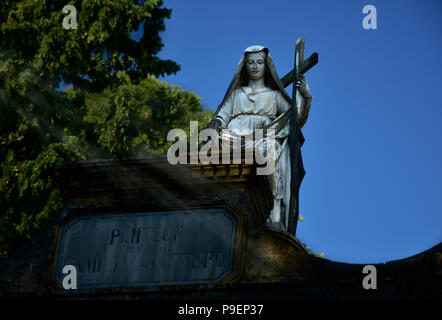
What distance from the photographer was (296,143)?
38.0ft

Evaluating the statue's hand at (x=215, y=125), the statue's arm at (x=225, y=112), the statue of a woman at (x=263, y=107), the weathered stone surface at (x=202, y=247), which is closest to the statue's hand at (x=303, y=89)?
the statue of a woman at (x=263, y=107)

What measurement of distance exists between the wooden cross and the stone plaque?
3.36 meters

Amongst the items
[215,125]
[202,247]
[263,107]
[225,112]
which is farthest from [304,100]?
[202,247]

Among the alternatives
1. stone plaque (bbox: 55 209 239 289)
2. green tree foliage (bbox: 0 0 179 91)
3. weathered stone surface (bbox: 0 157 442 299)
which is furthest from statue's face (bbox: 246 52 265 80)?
green tree foliage (bbox: 0 0 179 91)

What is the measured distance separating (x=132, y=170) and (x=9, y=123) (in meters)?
9.39

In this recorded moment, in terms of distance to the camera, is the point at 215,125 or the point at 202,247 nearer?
the point at 202,247

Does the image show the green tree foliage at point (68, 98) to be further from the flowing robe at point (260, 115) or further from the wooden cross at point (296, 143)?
the wooden cross at point (296, 143)

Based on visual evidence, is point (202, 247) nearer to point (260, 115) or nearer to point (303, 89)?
point (260, 115)

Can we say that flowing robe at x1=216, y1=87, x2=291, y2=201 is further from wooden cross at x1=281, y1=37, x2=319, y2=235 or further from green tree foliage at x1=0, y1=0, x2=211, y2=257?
green tree foliage at x1=0, y1=0, x2=211, y2=257

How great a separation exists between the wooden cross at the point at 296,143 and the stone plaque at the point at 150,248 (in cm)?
336

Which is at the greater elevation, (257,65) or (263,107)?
(257,65)

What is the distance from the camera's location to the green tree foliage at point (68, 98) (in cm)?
1625

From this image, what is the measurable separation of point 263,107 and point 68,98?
24.0ft
